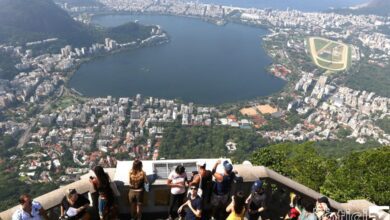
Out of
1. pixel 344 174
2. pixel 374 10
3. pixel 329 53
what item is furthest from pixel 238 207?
pixel 374 10

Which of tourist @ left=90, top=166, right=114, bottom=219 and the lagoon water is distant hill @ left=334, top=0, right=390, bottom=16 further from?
tourist @ left=90, top=166, right=114, bottom=219

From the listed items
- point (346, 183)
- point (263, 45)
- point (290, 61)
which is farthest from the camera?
point (263, 45)

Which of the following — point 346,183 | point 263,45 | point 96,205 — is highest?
point 96,205

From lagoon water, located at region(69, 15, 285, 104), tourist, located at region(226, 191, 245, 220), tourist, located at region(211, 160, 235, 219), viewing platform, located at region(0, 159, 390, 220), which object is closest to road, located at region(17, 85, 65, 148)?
lagoon water, located at region(69, 15, 285, 104)

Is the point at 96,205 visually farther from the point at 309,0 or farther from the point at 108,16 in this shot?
the point at 309,0

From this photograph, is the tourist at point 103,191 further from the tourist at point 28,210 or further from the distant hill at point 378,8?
the distant hill at point 378,8

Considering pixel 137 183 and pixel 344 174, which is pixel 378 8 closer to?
pixel 344 174

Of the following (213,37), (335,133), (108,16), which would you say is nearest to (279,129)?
(335,133)
